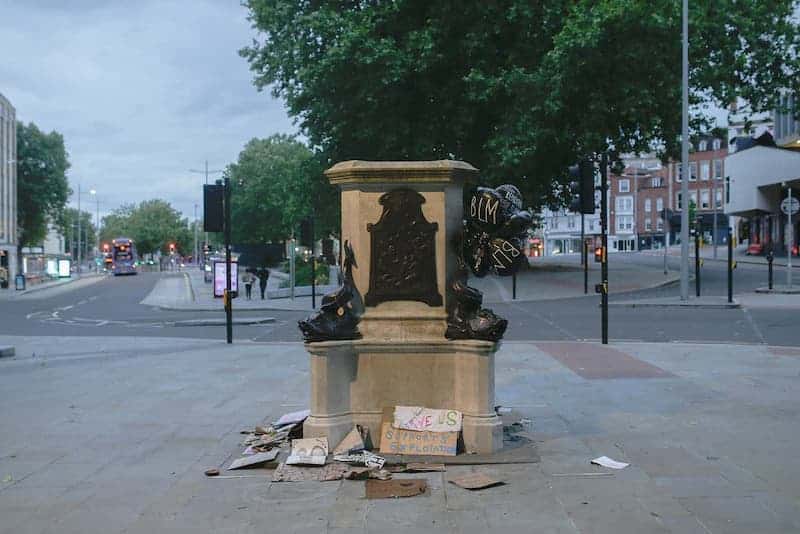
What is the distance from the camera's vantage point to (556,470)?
6.09 meters

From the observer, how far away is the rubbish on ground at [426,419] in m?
6.61

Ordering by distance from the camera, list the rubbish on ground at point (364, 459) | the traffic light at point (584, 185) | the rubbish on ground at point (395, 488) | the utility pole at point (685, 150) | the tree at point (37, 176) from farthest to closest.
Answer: the tree at point (37, 176), the utility pole at point (685, 150), the traffic light at point (584, 185), the rubbish on ground at point (364, 459), the rubbish on ground at point (395, 488)

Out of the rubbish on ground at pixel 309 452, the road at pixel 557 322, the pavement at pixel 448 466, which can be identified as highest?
the rubbish on ground at pixel 309 452

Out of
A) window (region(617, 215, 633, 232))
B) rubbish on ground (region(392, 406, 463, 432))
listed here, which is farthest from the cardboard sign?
window (region(617, 215, 633, 232))

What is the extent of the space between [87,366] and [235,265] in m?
19.8

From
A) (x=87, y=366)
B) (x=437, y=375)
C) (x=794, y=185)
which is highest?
(x=794, y=185)

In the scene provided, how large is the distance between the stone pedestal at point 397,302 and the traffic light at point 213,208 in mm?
9517

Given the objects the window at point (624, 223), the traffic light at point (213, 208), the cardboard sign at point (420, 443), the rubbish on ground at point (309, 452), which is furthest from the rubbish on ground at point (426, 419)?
the window at point (624, 223)

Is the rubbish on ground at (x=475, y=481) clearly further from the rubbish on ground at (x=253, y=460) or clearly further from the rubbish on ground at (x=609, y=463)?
the rubbish on ground at (x=253, y=460)

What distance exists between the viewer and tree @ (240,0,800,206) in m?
28.6

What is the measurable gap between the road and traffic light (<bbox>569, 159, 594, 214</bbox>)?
3.44m

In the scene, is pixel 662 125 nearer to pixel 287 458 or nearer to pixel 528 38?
pixel 528 38

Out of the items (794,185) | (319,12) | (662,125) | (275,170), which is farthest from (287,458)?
(275,170)

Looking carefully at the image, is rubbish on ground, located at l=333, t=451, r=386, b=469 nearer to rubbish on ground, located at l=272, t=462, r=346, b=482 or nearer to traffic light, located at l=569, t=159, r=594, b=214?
rubbish on ground, located at l=272, t=462, r=346, b=482
